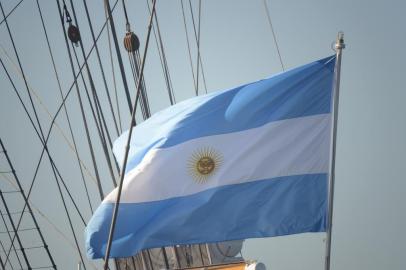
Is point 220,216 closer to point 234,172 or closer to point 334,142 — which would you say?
point 234,172

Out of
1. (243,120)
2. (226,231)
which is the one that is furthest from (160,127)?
(226,231)

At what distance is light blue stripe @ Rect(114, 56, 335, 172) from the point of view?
1067 cm

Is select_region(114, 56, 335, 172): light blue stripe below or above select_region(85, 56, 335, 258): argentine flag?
above

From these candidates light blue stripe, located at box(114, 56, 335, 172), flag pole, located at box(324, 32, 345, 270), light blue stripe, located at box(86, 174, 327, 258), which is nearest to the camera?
flag pole, located at box(324, 32, 345, 270)

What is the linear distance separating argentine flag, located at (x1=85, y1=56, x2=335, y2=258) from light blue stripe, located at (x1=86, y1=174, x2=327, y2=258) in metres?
0.02

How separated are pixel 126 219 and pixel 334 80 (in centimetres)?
437

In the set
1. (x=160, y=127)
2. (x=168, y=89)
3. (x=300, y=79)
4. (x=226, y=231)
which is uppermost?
(x=300, y=79)

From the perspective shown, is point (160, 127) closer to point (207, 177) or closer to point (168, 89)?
point (207, 177)

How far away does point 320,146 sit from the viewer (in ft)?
34.6

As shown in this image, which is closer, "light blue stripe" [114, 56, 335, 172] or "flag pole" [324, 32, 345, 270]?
"flag pole" [324, 32, 345, 270]

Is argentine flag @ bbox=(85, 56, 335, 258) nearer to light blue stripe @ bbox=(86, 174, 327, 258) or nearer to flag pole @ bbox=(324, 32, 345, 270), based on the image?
light blue stripe @ bbox=(86, 174, 327, 258)

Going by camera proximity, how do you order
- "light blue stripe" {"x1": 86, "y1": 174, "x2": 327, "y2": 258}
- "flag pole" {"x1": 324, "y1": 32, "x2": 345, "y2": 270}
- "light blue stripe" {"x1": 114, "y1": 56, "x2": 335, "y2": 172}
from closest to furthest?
"flag pole" {"x1": 324, "y1": 32, "x2": 345, "y2": 270} < "light blue stripe" {"x1": 86, "y1": 174, "x2": 327, "y2": 258} < "light blue stripe" {"x1": 114, "y1": 56, "x2": 335, "y2": 172}

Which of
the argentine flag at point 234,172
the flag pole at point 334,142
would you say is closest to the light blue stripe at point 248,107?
the argentine flag at point 234,172

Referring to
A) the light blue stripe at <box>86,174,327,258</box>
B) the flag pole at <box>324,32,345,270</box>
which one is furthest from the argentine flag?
the flag pole at <box>324,32,345,270</box>
